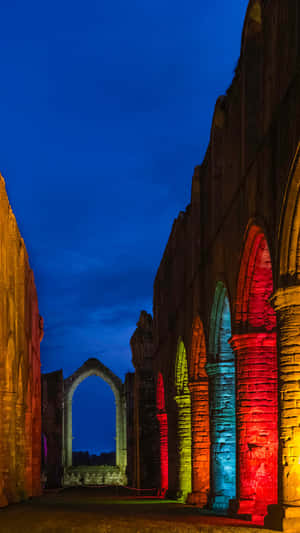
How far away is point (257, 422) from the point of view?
37.5ft

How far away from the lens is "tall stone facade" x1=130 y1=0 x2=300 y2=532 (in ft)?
28.8

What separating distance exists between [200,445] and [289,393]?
25.0 feet

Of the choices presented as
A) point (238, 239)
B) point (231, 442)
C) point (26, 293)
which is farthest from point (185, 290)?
point (238, 239)

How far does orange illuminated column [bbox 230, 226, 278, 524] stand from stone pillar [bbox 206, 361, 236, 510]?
2.11 metres

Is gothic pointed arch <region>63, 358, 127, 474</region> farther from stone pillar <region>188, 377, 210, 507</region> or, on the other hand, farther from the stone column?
stone pillar <region>188, 377, 210, 507</region>

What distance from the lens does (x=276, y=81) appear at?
9.44 meters

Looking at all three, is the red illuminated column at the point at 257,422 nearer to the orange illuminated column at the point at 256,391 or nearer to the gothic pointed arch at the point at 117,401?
the orange illuminated column at the point at 256,391

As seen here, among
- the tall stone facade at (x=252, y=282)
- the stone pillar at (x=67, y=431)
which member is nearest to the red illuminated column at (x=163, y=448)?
the tall stone facade at (x=252, y=282)

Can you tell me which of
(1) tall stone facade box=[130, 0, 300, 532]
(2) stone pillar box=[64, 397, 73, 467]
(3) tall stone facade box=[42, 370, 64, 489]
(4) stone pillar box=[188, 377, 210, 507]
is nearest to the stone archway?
(2) stone pillar box=[64, 397, 73, 467]

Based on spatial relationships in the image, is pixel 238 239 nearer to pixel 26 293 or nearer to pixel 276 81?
pixel 276 81

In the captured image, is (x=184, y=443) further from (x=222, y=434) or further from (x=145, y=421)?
(x=145, y=421)

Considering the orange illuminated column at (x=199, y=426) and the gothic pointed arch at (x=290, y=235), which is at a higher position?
the gothic pointed arch at (x=290, y=235)

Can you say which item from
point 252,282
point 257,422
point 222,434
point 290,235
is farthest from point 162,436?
point 290,235

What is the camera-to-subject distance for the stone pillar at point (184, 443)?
19328 mm
